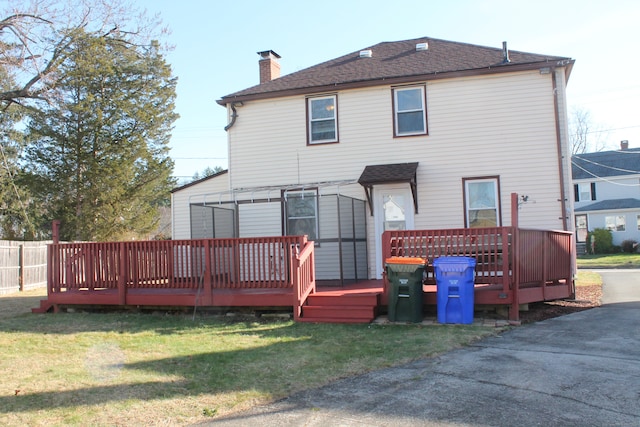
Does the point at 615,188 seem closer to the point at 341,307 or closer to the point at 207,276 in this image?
the point at 341,307

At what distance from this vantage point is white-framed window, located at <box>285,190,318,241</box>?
12531mm

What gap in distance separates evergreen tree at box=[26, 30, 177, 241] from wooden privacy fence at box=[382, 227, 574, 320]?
864 inches

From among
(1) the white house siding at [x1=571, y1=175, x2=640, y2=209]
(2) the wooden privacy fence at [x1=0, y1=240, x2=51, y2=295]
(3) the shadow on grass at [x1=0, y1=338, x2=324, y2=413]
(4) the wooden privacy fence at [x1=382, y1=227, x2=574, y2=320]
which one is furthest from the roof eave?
(1) the white house siding at [x1=571, y1=175, x2=640, y2=209]

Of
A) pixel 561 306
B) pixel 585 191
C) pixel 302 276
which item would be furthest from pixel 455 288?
pixel 585 191

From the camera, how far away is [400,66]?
13352 mm

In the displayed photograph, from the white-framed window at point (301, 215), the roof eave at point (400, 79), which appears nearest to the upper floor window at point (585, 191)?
the roof eave at point (400, 79)

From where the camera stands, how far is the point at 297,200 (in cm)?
1286

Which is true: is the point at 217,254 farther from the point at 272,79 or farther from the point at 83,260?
the point at 272,79

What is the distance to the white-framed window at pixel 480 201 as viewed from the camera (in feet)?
39.7

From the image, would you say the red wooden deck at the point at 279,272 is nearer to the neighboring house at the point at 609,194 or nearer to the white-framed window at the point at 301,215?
the white-framed window at the point at 301,215

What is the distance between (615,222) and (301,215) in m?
29.1

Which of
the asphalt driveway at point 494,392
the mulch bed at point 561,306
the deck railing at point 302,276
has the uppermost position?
the deck railing at point 302,276

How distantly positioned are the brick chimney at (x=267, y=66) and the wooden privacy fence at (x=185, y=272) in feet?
22.4

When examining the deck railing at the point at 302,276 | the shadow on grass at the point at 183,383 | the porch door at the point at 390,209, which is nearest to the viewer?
the shadow on grass at the point at 183,383
